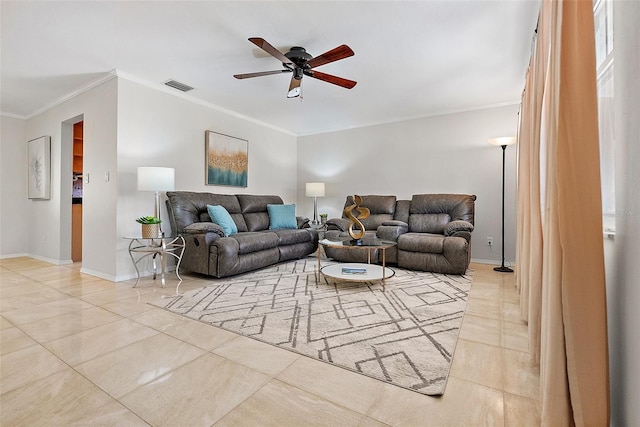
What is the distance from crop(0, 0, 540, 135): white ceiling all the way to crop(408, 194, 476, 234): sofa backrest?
143 cm

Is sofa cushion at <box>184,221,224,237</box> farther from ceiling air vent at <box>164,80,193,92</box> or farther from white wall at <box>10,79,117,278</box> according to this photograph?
ceiling air vent at <box>164,80,193,92</box>

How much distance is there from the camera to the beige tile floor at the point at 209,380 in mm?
1235

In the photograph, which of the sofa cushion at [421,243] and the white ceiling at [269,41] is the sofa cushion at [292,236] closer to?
the sofa cushion at [421,243]

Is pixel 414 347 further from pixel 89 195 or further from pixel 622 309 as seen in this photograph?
pixel 89 195

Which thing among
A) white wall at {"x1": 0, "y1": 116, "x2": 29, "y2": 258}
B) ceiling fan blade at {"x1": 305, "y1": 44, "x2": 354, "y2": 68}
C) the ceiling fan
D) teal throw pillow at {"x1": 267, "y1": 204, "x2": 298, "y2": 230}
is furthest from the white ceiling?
teal throw pillow at {"x1": 267, "y1": 204, "x2": 298, "y2": 230}

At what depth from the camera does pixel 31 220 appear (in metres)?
5.07

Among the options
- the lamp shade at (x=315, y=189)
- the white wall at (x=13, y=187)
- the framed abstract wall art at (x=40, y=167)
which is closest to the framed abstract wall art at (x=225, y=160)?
the lamp shade at (x=315, y=189)

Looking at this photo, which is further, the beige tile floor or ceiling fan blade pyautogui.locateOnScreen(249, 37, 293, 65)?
ceiling fan blade pyautogui.locateOnScreen(249, 37, 293, 65)

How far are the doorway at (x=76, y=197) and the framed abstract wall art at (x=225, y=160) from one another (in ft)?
7.03

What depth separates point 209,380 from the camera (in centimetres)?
148

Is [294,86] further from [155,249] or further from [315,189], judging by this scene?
[315,189]

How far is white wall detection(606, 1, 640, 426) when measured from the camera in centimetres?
90

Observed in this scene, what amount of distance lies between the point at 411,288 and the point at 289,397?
2.05 meters

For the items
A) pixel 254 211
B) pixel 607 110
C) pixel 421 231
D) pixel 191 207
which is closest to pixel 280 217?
pixel 254 211
